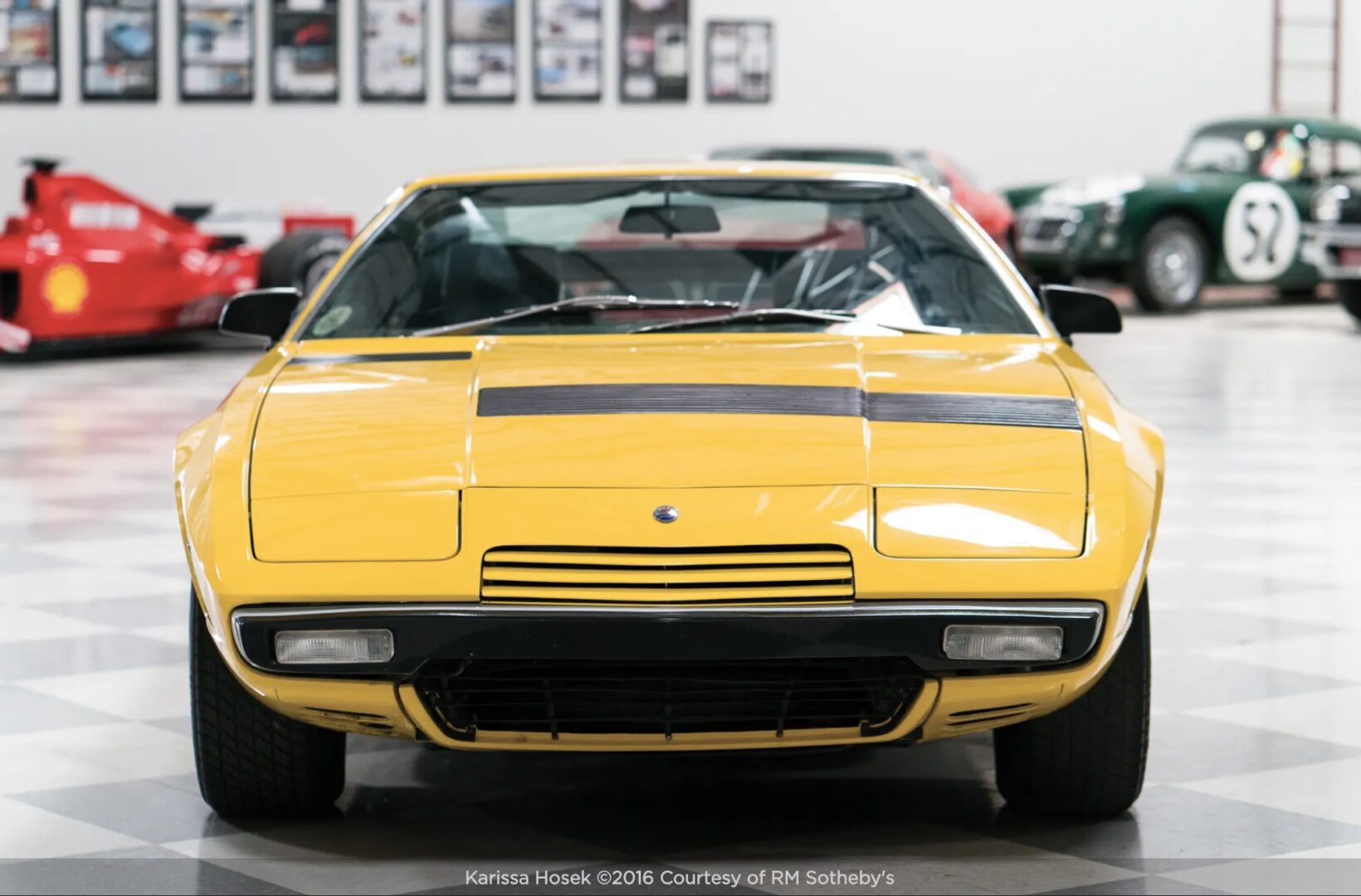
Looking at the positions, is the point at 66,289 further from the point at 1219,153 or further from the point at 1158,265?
the point at 1219,153

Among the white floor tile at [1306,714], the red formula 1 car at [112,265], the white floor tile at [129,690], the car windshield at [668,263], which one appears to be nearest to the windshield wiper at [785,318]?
the car windshield at [668,263]

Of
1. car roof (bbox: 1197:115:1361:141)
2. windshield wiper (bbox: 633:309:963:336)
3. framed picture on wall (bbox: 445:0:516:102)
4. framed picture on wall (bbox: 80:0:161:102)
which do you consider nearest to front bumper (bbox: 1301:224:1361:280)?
car roof (bbox: 1197:115:1361:141)

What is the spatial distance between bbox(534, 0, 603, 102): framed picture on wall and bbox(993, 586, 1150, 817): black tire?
1437 centimetres

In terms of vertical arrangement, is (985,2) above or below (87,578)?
above

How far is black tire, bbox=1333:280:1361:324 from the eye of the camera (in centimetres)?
1384

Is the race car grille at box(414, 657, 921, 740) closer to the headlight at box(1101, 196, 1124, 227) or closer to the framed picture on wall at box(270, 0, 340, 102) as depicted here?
the headlight at box(1101, 196, 1124, 227)

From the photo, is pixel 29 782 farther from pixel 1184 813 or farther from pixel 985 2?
pixel 985 2

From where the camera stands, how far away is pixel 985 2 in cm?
1747

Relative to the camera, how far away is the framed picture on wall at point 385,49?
16.6m

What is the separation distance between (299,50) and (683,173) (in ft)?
43.4

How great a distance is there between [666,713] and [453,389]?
2.19 feet

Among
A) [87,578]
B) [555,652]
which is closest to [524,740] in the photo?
[555,652]

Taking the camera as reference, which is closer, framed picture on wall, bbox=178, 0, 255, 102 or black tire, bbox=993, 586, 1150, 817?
black tire, bbox=993, 586, 1150, 817

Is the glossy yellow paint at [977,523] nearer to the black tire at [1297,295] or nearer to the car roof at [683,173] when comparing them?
the car roof at [683,173]
